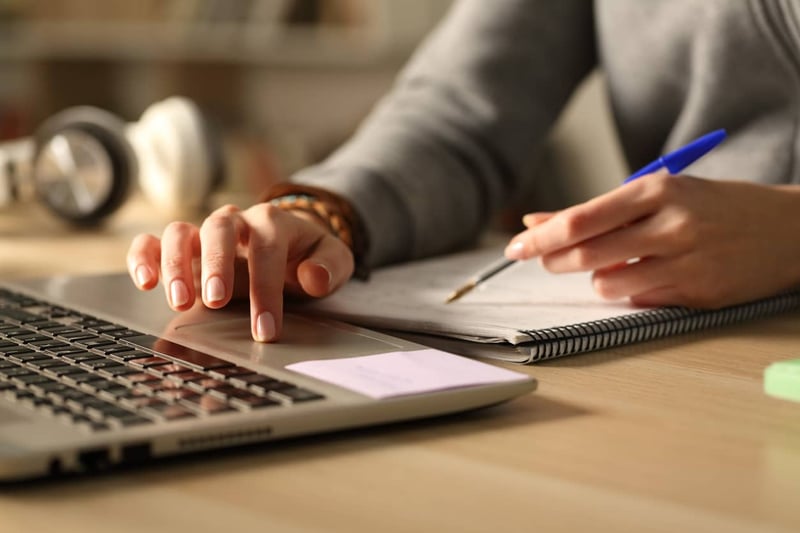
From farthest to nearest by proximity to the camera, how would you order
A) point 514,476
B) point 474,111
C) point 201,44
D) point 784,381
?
point 201,44
point 474,111
point 784,381
point 514,476

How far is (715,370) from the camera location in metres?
0.60

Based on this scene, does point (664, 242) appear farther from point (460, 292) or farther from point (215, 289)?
point (215, 289)

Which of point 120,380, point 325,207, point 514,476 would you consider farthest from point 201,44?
point 514,476

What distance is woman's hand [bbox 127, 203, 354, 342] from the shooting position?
64cm

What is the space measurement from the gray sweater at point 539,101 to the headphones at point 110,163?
272 millimetres

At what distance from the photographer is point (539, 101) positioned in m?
1.16

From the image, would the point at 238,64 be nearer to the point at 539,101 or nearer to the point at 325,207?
the point at 539,101

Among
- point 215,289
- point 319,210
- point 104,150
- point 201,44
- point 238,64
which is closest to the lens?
point 215,289

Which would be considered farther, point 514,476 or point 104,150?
point 104,150

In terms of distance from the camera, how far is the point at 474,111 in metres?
1.12

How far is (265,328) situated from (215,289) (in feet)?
0.18

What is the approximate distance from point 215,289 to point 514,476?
0.91 feet

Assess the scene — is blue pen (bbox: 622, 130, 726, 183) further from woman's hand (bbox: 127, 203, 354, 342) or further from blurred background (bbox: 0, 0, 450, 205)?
blurred background (bbox: 0, 0, 450, 205)

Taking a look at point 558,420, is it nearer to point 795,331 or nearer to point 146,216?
point 795,331
